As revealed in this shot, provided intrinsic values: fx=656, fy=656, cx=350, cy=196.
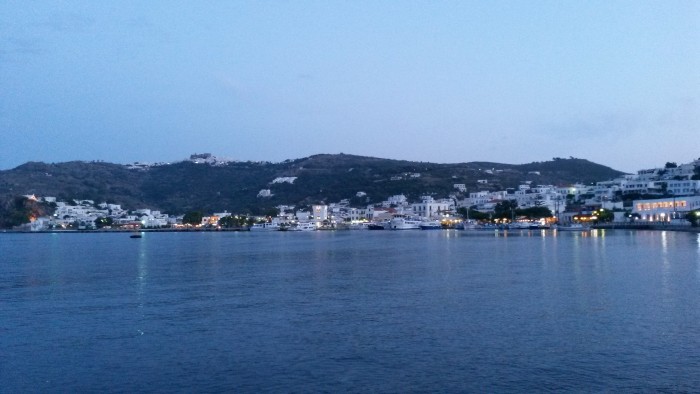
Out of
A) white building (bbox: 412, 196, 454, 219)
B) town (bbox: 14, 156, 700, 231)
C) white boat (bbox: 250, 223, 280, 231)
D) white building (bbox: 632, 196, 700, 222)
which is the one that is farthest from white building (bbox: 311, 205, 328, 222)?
white building (bbox: 632, 196, 700, 222)

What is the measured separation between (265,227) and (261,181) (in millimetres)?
34720

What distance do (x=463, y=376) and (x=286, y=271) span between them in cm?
1434

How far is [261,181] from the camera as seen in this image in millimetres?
122250

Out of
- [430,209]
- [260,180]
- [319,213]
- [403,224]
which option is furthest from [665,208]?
[260,180]

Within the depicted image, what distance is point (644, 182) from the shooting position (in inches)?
3152

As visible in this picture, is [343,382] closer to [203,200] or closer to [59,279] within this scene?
[59,279]

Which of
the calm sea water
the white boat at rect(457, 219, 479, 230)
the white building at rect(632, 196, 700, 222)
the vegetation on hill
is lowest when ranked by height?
the calm sea water

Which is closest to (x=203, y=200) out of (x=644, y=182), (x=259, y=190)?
(x=259, y=190)

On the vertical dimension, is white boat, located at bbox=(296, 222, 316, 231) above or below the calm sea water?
above

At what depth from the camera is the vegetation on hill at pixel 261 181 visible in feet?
348

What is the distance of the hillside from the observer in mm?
106250

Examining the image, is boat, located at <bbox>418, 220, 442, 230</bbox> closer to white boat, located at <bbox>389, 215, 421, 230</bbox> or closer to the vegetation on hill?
white boat, located at <bbox>389, 215, 421, 230</bbox>

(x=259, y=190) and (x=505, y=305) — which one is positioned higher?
(x=259, y=190)

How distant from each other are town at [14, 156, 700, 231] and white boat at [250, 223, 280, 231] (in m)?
0.08
